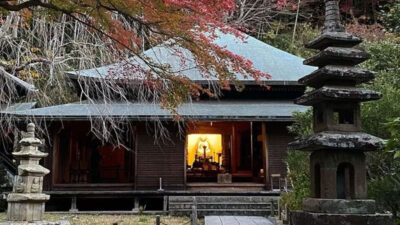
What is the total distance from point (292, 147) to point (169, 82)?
8.39 feet

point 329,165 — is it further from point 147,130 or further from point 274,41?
point 274,41

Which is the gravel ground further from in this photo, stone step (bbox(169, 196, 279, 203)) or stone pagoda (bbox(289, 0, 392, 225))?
stone pagoda (bbox(289, 0, 392, 225))

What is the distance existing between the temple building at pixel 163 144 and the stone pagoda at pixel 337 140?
23.9 feet

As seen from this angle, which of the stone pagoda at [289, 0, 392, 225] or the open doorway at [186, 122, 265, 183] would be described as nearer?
the stone pagoda at [289, 0, 392, 225]

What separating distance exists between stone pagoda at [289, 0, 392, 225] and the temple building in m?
7.30

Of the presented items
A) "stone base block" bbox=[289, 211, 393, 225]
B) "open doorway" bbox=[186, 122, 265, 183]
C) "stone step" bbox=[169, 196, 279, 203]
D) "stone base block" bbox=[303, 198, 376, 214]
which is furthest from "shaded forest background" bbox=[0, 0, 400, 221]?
"open doorway" bbox=[186, 122, 265, 183]

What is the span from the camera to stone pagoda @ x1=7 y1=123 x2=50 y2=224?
364 inches

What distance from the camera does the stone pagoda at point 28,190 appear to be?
30.3 feet

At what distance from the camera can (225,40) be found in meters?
19.0

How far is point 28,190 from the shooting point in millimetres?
9305

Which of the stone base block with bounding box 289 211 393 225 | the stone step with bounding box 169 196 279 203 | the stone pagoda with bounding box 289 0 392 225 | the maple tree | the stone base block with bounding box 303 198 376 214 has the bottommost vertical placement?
the stone step with bounding box 169 196 279 203

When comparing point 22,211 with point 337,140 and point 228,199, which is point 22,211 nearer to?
point 228,199

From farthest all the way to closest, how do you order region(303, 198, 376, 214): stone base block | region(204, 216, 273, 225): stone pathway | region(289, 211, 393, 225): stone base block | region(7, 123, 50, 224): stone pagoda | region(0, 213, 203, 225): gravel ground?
region(0, 213, 203, 225): gravel ground, region(204, 216, 273, 225): stone pathway, region(7, 123, 50, 224): stone pagoda, region(303, 198, 376, 214): stone base block, region(289, 211, 393, 225): stone base block

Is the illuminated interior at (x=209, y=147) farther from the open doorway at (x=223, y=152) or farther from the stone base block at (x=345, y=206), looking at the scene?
the stone base block at (x=345, y=206)
